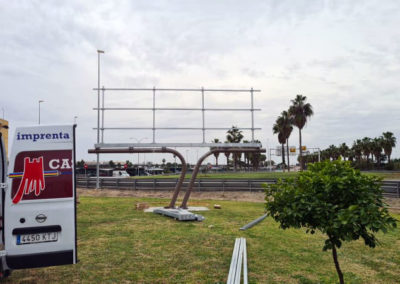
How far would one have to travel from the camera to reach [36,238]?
5.58 metres

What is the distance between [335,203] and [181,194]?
820 inches

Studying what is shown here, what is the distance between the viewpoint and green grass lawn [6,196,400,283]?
20.3 feet

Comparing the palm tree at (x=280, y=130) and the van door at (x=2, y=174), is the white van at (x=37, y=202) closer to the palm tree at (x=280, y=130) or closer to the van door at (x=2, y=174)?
the van door at (x=2, y=174)

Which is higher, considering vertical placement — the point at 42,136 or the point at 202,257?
the point at 42,136

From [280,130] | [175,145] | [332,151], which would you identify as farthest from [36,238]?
[332,151]

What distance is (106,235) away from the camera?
33.0 feet

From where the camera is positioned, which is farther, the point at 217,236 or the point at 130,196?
the point at 130,196

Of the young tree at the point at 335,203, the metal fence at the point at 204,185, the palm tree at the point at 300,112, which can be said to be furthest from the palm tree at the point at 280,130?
the young tree at the point at 335,203

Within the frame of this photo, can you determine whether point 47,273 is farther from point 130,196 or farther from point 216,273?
point 130,196

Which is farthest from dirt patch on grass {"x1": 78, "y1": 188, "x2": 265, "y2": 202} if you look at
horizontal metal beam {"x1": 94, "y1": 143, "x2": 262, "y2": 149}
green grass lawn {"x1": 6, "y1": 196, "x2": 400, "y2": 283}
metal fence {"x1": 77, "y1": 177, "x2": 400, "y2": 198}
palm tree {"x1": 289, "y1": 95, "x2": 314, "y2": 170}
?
palm tree {"x1": 289, "y1": 95, "x2": 314, "y2": 170}

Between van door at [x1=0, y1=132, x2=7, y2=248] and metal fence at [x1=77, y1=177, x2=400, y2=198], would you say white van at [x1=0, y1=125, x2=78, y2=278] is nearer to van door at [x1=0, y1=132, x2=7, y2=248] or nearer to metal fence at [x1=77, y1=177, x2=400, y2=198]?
van door at [x1=0, y1=132, x2=7, y2=248]

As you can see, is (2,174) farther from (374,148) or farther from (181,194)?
(374,148)

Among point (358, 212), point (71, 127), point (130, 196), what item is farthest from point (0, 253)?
point (130, 196)

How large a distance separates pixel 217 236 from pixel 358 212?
6213 millimetres
